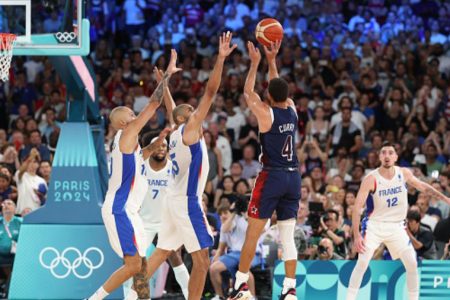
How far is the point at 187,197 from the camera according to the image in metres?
13.3

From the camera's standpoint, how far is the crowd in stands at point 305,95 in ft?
60.2

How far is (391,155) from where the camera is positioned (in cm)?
1425

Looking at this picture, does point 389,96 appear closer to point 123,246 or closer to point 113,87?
point 113,87

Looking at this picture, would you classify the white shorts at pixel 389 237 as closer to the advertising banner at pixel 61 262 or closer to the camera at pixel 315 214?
the camera at pixel 315 214

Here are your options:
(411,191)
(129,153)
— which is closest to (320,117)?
(411,191)

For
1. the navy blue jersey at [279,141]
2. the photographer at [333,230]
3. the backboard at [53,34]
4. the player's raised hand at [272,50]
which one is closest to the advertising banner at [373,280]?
the photographer at [333,230]

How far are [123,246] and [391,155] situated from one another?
12.0 ft

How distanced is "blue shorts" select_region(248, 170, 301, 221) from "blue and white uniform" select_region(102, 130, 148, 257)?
1378 mm

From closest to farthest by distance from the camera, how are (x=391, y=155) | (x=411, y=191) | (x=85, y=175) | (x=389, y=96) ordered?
(x=391, y=155)
(x=85, y=175)
(x=411, y=191)
(x=389, y=96)

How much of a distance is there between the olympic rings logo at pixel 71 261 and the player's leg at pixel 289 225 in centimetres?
379

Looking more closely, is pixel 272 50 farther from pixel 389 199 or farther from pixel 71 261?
pixel 71 261

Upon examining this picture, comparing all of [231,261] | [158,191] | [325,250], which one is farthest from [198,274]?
[325,250]

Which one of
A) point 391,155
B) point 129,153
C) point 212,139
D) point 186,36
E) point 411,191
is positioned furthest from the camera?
point 186,36

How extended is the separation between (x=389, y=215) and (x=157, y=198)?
3298mm
